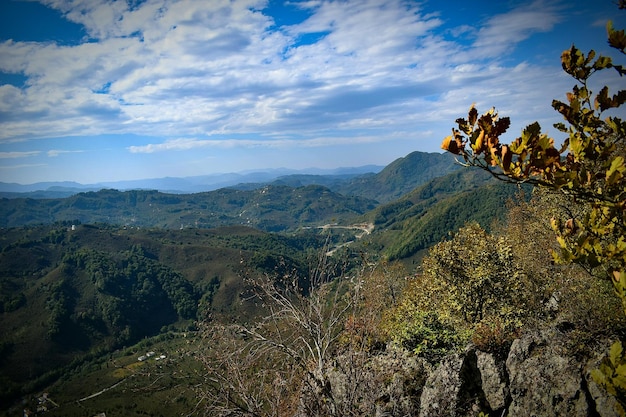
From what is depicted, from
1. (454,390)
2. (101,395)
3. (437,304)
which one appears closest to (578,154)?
(454,390)

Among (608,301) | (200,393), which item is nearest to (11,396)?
(200,393)

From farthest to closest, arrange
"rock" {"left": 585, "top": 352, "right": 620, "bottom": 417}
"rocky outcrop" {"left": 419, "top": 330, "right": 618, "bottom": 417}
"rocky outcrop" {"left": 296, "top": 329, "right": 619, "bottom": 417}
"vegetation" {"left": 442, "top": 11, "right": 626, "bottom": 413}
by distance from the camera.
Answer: "rocky outcrop" {"left": 419, "top": 330, "right": 618, "bottom": 417}, "rocky outcrop" {"left": 296, "top": 329, "right": 619, "bottom": 417}, "rock" {"left": 585, "top": 352, "right": 620, "bottom": 417}, "vegetation" {"left": 442, "top": 11, "right": 626, "bottom": 413}

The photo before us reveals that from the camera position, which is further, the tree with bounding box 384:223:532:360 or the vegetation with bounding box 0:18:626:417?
the tree with bounding box 384:223:532:360

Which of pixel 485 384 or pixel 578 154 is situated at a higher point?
pixel 578 154

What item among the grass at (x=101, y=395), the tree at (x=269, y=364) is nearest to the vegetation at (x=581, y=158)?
the tree at (x=269, y=364)

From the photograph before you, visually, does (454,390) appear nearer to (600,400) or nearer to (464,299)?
(600,400)

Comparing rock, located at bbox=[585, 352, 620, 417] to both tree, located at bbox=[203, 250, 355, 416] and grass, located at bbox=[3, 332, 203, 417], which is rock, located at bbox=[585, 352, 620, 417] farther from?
grass, located at bbox=[3, 332, 203, 417]

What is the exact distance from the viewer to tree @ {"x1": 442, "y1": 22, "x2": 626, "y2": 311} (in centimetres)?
316

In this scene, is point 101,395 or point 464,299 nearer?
point 464,299

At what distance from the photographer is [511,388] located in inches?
462

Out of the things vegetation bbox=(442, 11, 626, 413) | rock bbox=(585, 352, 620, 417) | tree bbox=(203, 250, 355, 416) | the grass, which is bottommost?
the grass

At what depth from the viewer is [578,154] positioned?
3.23m

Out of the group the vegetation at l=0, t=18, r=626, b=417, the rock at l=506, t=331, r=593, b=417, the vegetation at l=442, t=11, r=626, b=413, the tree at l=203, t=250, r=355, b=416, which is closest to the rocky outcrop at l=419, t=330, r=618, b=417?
the rock at l=506, t=331, r=593, b=417

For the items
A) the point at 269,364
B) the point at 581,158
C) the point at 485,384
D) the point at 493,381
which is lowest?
the point at 485,384
